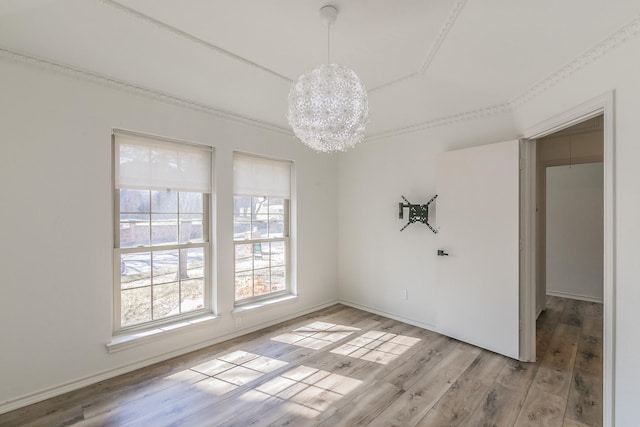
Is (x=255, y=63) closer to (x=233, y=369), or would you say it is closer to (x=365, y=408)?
(x=233, y=369)

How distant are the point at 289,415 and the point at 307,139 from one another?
2.01m

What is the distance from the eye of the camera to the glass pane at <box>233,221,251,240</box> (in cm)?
369

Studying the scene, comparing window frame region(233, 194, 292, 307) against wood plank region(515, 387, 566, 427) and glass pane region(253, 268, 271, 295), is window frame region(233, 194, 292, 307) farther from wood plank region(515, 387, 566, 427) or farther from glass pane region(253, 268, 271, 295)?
wood plank region(515, 387, 566, 427)

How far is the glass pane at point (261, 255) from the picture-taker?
12.9ft

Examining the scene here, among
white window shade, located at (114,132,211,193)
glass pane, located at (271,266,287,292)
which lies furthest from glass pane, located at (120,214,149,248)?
glass pane, located at (271,266,287,292)

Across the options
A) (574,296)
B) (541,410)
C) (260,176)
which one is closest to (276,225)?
(260,176)

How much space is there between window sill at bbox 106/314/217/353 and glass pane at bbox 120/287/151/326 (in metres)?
0.13

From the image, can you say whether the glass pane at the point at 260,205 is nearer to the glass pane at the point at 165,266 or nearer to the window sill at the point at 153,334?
the glass pane at the point at 165,266

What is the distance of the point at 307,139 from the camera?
2008 mm

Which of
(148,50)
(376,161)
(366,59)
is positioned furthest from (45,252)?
(376,161)

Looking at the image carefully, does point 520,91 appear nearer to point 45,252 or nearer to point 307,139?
point 307,139

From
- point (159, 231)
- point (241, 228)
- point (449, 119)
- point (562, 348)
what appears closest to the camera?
point (159, 231)

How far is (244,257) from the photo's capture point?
3.81 m

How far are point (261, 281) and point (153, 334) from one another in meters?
→ 1.41
